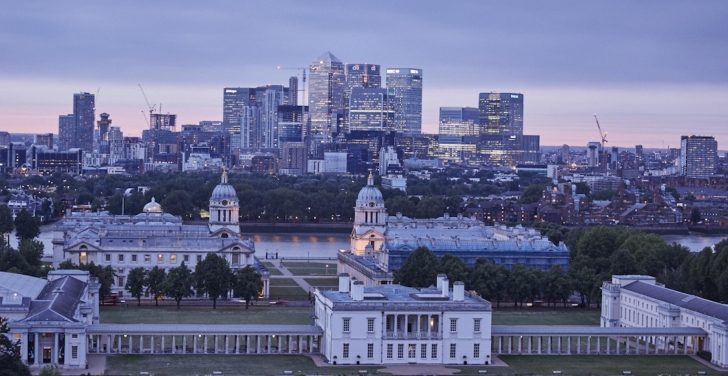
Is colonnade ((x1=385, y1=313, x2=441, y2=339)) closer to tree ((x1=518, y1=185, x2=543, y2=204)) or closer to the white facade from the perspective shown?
the white facade

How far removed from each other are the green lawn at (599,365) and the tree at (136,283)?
22113 millimetres

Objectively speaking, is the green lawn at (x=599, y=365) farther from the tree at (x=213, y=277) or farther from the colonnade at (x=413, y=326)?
the tree at (x=213, y=277)

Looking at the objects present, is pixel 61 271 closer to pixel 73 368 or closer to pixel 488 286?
pixel 73 368

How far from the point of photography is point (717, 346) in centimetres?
5531

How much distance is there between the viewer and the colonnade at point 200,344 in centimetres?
5475

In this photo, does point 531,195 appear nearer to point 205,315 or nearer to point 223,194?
point 223,194

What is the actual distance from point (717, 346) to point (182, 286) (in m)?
26.9

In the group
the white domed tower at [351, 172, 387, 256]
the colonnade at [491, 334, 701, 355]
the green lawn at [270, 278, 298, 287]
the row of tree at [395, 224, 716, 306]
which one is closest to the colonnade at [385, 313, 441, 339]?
the colonnade at [491, 334, 701, 355]

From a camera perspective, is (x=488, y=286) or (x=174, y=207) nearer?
(x=488, y=286)

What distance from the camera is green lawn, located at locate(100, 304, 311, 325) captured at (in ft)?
210

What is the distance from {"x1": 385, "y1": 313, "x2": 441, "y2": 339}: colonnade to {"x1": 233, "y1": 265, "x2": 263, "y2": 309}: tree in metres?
17.1

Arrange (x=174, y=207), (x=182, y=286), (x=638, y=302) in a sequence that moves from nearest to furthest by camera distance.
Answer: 1. (x=638, y=302)
2. (x=182, y=286)
3. (x=174, y=207)

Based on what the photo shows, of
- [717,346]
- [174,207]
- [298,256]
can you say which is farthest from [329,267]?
[174,207]

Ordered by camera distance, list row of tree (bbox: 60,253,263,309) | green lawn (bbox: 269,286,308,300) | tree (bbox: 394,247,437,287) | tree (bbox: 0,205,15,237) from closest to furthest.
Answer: row of tree (bbox: 60,253,263,309)
tree (bbox: 394,247,437,287)
green lawn (bbox: 269,286,308,300)
tree (bbox: 0,205,15,237)
